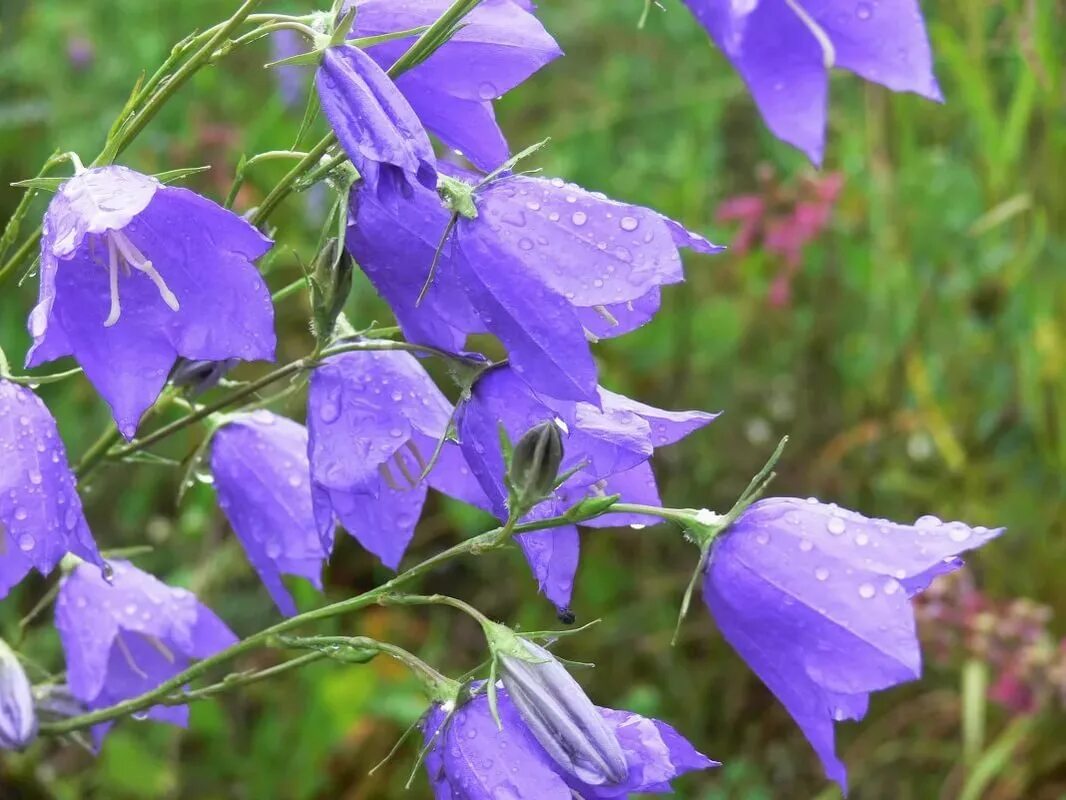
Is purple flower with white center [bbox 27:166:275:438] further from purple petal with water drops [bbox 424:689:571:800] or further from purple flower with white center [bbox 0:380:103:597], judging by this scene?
purple petal with water drops [bbox 424:689:571:800]

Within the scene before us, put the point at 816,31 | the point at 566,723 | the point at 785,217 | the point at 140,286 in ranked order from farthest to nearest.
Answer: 1. the point at 785,217
2. the point at 140,286
3. the point at 566,723
4. the point at 816,31

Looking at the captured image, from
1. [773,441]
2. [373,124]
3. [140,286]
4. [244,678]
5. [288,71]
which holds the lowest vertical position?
[773,441]

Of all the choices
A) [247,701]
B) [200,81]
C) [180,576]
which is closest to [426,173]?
[180,576]

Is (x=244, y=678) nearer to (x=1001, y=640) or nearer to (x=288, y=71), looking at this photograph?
(x=1001, y=640)

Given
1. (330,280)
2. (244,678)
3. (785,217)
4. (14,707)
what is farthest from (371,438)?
(785,217)

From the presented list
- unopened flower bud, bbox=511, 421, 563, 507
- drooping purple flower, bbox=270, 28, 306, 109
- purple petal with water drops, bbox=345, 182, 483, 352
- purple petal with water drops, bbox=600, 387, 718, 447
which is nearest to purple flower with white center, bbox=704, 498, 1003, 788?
purple petal with water drops, bbox=600, 387, 718, 447
